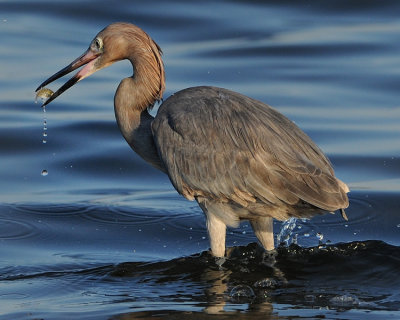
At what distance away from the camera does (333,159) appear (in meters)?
11.6

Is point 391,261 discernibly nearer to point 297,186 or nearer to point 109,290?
point 297,186

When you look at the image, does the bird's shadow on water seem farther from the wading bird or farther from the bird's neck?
the bird's neck

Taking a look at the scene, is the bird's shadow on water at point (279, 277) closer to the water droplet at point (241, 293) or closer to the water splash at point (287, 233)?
the water droplet at point (241, 293)

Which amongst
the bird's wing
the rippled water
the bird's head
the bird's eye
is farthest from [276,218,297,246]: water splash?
the bird's eye

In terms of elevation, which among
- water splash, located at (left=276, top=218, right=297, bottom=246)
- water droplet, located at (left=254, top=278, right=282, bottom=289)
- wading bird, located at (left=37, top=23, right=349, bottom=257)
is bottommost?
water droplet, located at (left=254, top=278, right=282, bottom=289)

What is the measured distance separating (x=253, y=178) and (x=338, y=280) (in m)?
1.08

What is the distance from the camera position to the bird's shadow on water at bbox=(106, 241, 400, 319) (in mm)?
7281

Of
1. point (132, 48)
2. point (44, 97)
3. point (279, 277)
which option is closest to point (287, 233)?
point (279, 277)

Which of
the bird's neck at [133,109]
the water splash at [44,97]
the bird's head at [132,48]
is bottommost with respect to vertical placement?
the bird's neck at [133,109]

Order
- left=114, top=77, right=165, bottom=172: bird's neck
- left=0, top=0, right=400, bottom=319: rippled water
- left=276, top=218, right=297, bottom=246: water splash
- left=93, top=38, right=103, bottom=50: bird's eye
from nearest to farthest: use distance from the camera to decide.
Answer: left=0, top=0, right=400, bottom=319: rippled water < left=114, top=77, right=165, bottom=172: bird's neck < left=93, top=38, right=103, bottom=50: bird's eye < left=276, top=218, right=297, bottom=246: water splash

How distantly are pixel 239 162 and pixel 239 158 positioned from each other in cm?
3

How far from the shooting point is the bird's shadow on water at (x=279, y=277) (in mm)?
7281

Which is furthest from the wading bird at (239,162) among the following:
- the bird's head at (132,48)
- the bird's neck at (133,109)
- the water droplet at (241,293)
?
the water droplet at (241,293)

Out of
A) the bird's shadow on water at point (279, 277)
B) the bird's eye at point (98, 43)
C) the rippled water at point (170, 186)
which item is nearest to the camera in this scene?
the bird's shadow on water at point (279, 277)
